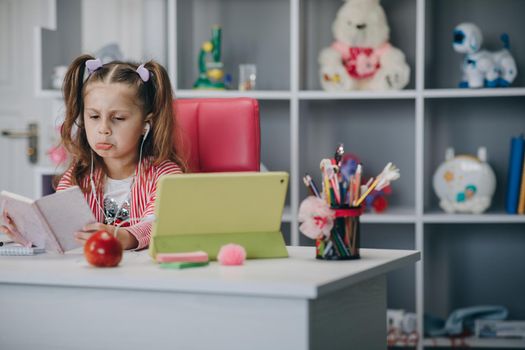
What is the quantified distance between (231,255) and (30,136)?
2490mm

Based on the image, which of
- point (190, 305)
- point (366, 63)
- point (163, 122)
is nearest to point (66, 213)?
point (190, 305)

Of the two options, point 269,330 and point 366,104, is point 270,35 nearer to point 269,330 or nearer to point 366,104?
point 366,104

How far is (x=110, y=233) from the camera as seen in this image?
1.67m

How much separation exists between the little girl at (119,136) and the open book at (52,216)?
0.33 metres

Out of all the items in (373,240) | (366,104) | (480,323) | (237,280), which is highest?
(366,104)

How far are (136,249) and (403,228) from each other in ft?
6.17

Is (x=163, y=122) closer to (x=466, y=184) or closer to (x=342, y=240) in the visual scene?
(x=342, y=240)

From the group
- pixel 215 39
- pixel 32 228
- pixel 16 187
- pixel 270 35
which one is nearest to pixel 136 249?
pixel 32 228

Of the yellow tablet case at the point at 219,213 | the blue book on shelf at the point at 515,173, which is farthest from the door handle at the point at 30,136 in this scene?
the yellow tablet case at the point at 219,213

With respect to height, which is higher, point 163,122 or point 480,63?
point 480,63

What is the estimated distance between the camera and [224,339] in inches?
52.0

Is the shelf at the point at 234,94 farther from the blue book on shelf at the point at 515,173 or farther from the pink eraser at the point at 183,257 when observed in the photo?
the pink eraser at the point at 183,257

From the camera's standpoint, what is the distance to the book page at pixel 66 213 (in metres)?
1.57

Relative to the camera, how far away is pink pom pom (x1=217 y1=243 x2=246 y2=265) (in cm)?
146
